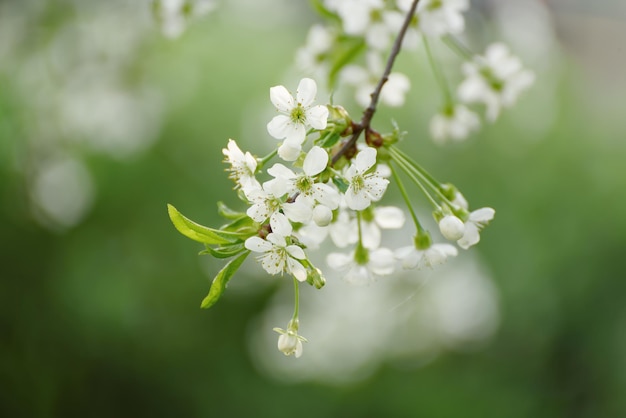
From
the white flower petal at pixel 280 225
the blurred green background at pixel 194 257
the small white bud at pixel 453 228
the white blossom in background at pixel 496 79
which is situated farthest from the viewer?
the blurred green background at pixel 194 257

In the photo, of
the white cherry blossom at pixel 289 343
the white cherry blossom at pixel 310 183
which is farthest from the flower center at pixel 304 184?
the white cherry blossom at pixel 289 343

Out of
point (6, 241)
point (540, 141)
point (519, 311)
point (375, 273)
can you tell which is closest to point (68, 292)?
point (6, 241)

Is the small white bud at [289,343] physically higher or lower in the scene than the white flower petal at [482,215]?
lower

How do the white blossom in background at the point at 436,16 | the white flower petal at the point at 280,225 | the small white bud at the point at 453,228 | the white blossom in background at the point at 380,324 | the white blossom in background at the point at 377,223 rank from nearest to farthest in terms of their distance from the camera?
the white flower petal at the point at 280,225 < the small white bud at the point at 453,228 < the white blossom in background at the point at 377,223 < the white blossom in background at the point at 436,16 < the white blossom in background at the point at 380,324

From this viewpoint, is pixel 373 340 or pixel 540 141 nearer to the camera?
pixel 373 340

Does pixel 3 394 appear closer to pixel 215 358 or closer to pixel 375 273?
pixel 215 358

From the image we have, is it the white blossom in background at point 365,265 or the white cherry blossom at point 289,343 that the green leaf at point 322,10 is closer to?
the white blossom in background at point 365,265
